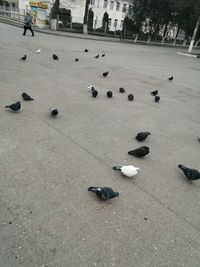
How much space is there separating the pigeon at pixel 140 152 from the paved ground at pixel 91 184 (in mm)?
94

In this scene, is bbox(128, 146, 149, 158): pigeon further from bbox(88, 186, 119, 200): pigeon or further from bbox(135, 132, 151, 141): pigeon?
bbox(88, 186, 119, 200): pigeon

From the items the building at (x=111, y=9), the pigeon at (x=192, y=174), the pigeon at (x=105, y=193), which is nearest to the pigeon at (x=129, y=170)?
the pigeon at (x=105, y=193)

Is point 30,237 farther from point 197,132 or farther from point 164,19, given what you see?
point 164,19

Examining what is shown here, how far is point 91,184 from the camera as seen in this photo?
3.33 metres

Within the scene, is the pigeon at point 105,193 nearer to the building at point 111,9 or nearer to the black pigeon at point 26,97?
the black pigeon at point 26,97

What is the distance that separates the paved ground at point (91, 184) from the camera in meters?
2.43

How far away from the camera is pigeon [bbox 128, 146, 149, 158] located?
159 inches

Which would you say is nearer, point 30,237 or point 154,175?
point 30,237

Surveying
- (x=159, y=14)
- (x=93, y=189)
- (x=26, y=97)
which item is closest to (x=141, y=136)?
(x=93, y=189)

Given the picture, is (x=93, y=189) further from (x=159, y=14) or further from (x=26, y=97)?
(x=159, y=14)

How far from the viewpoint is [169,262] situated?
94.9 inches

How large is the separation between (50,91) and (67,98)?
2.26 feet

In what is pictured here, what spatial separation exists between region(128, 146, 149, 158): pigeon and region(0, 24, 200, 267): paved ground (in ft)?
0.31

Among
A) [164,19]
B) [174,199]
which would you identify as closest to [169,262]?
[174,199]
